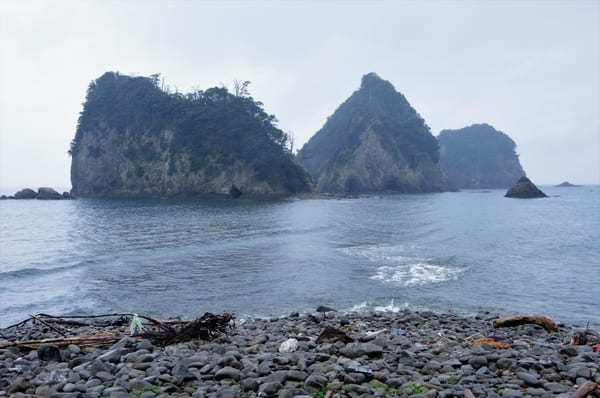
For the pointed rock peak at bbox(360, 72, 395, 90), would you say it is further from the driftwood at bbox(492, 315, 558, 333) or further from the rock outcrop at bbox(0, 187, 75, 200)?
the driftwood at bbox(492, 315, 558, 333)

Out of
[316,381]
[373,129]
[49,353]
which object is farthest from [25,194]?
[316,381]

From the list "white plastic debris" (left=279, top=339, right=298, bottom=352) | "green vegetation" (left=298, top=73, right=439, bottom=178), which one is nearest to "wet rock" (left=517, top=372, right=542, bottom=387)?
"white plastic debris" (left=279, top=339, right=298, bottom=352)

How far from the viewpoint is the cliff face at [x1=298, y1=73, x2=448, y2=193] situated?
13550 cm

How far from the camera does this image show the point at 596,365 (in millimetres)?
6340

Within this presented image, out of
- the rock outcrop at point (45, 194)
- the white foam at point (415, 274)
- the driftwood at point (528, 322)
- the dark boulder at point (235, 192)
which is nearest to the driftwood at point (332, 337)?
the driftwood at point (528, 322)

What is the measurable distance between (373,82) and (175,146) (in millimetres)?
105535

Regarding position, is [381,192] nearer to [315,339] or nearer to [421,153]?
[421,153]

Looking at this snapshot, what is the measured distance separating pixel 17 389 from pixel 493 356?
7714mm

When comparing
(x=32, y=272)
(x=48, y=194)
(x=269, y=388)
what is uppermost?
(x=48, y=194)

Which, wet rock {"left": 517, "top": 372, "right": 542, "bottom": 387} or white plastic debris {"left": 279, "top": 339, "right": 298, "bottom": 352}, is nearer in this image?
wet rock {"left": 517, "top": 372, "right": 542, "bottom": 387}

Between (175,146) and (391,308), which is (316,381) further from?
(175,146)

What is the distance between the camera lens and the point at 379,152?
13812 cm

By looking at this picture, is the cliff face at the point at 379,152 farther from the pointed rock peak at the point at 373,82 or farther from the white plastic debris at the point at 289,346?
the white plastic debris at the point at 289,346

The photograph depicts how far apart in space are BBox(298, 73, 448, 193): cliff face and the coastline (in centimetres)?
12780
